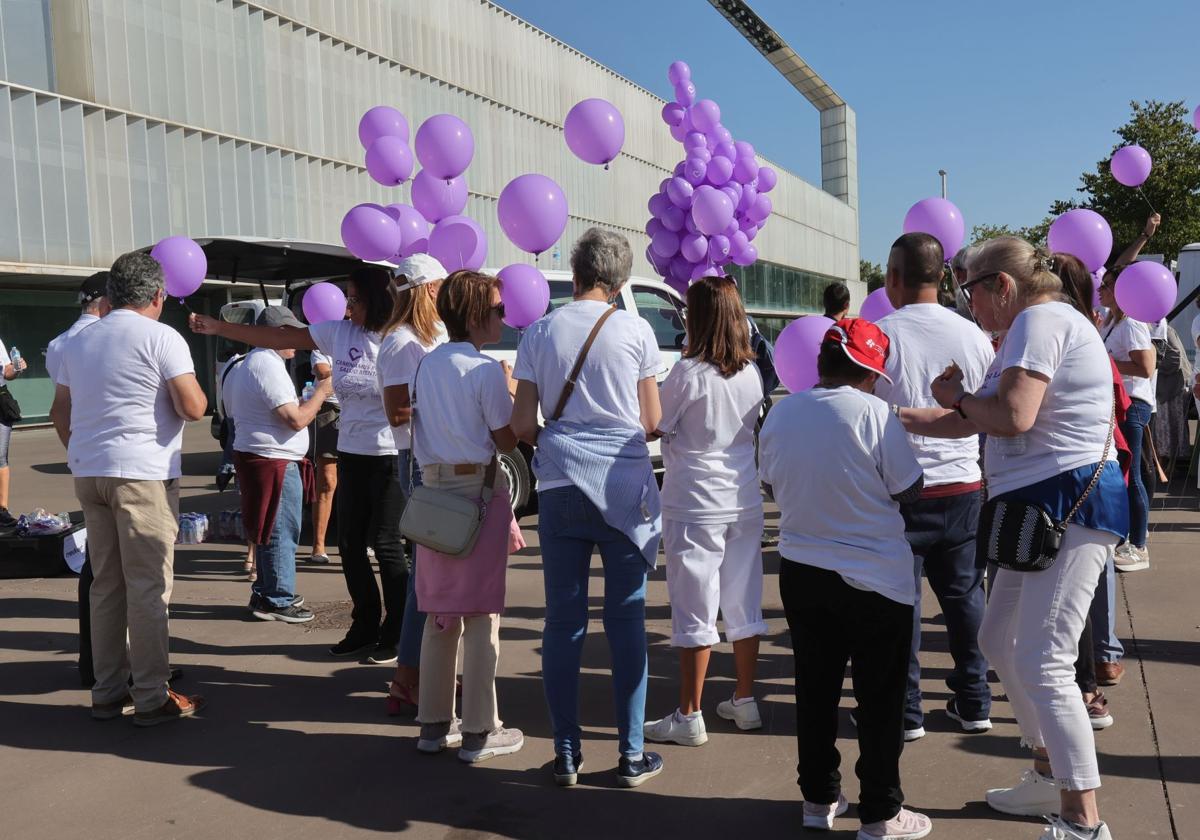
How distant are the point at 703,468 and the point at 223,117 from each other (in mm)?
25518

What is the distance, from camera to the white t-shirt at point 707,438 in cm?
415

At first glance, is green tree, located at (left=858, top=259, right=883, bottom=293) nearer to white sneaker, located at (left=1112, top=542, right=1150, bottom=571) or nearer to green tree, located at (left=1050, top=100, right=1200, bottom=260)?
green tree, located at (left=1050, top=100, right=1200, bottom=260)

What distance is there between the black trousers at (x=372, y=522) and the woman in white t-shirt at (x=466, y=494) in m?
1.17

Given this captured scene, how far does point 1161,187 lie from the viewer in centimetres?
2375

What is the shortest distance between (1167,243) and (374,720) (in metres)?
25.3

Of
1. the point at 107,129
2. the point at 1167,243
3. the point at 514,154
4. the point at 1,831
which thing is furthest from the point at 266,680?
the point at 514,154

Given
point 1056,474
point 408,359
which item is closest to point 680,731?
point 1056,474

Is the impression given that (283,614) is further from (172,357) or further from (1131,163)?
(1131,163)

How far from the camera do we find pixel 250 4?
87.9ft

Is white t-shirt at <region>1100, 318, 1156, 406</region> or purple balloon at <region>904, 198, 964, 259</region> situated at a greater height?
purple balloon at <region>904, 198, 964, 259</region>

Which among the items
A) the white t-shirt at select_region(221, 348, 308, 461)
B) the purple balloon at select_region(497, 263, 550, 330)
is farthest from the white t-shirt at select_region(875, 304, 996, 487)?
the white t-shirt at select_region(221, 348, 308, 461)

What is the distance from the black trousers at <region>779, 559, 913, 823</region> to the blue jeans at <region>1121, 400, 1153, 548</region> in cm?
183

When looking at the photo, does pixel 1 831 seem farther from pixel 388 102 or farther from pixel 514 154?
pixel 514 154

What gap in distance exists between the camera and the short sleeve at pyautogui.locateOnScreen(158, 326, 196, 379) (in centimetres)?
442
